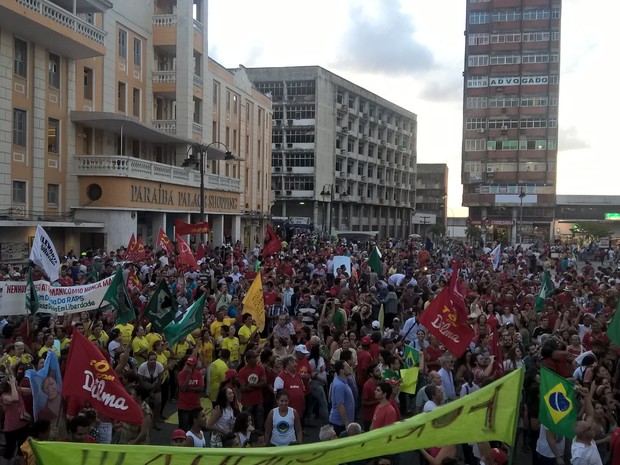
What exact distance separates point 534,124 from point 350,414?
2859 inches

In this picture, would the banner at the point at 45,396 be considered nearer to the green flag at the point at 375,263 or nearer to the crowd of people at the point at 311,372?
the crowd of people at the point at 311,372

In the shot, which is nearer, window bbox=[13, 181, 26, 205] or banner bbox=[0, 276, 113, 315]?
banner bbox=[0, 276, 113, 315]

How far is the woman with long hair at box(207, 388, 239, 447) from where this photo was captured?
315 inches

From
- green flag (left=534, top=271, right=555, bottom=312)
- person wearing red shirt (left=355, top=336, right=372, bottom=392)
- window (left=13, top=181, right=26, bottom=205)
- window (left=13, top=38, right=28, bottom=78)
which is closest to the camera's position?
person wearing red shirt (left=355, top=336, right=372, bottom=392)

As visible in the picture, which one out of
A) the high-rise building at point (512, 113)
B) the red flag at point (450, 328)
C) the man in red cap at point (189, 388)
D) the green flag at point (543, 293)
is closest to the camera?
the man in red cap at point (189, 388)

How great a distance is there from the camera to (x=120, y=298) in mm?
12094

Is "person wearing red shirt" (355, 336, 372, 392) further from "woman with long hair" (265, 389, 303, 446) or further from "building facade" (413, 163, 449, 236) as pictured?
"building facade" (413, 163, 449, 236)

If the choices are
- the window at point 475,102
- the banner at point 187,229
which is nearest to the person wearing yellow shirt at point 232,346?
the banner at point 187,229

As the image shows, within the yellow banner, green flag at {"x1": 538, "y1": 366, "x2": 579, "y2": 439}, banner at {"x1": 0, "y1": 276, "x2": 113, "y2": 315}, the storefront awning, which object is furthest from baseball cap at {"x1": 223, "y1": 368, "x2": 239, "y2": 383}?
the storefront awning

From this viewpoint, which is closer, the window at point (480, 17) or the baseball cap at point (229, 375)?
the baseball cap at point (229, 375)

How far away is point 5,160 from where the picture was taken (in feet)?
88.1

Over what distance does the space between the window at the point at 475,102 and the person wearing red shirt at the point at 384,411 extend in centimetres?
7342

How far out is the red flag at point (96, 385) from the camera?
7.43 meters

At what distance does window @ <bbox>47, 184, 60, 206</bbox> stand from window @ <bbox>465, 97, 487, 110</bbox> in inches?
2237
